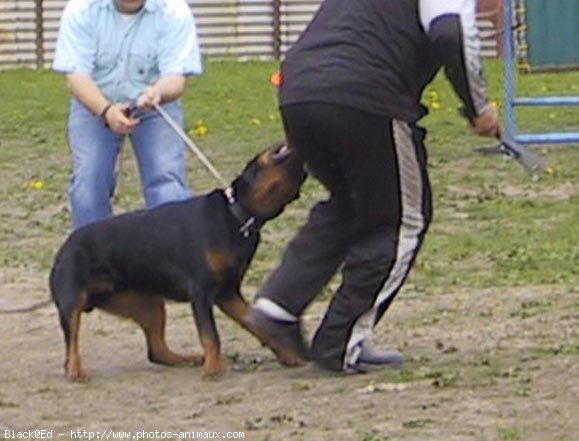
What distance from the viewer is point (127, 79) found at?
881 cm

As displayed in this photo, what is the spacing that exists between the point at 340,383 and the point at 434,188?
6.41 metres

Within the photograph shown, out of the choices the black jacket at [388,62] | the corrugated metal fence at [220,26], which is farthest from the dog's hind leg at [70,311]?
the corrugated metal fence at [220,26]

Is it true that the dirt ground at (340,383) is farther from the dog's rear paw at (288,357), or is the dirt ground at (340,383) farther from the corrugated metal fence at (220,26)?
the corrugated metal fence at (220,26)

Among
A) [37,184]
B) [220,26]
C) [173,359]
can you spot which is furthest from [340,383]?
[220,26]

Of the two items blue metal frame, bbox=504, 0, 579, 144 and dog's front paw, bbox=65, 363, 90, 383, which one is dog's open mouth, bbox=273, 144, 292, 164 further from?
blue metal frame, bbox=504, 0, 579, 144

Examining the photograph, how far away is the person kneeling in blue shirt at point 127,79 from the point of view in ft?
28.6

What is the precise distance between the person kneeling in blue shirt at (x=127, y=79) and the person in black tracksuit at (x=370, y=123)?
4.28 feet

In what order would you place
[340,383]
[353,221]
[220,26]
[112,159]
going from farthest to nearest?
[220,26] < [112,159] < [353,221] < [340,383]

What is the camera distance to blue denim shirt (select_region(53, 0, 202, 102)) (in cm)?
875

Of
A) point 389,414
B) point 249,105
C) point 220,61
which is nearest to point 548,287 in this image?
point 389,414

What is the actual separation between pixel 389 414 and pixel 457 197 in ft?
22.0

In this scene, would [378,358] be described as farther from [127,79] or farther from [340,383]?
[127,79]

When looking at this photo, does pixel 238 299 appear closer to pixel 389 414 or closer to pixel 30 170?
pixel 389 414

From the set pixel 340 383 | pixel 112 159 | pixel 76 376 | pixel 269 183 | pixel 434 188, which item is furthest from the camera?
pixel 434 188
